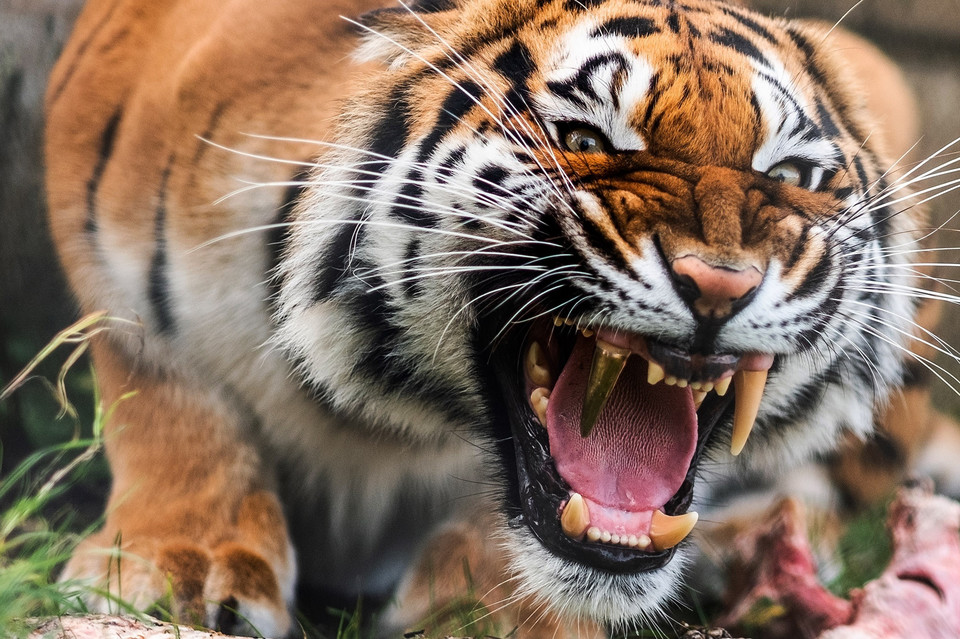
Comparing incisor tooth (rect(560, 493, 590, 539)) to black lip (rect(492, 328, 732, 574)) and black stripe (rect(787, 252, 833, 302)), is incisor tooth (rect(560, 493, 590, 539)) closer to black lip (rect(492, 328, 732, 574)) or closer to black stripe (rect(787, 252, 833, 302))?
black lip (rect(492, 328, 732, 574))

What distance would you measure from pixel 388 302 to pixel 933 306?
2.30ft

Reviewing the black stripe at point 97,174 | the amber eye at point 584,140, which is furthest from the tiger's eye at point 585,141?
the black stripe at point 97,174

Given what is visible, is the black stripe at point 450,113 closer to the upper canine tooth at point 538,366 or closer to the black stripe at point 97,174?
the upper canine tooth at point 538,366

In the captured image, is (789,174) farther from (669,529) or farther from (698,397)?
(669,529)

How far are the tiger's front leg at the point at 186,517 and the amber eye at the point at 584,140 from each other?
583 millimetres

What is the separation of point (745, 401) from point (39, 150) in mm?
974

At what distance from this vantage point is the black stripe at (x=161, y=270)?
3.77 feet

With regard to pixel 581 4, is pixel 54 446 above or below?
below

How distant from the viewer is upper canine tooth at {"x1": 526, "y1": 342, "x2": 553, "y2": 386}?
972 mm

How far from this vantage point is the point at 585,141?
0.91m

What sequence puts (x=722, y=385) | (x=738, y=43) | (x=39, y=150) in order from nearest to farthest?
(x=722, y=385)
(x=738, y=43)
(x=39, y=150)

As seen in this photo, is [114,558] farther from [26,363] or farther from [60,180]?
[60,180]

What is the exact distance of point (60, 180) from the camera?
3.97ft

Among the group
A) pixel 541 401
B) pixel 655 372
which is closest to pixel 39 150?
pixel 541 401
